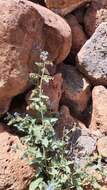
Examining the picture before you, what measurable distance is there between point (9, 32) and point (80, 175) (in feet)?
2.74

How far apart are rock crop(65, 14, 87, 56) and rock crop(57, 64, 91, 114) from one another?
0.14m

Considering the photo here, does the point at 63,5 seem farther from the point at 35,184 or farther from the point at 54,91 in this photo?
the point at 35,184

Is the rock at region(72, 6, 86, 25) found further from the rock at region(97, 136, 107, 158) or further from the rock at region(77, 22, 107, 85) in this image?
the rock at region(97, 136, 107, 158)

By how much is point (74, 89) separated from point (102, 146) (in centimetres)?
41

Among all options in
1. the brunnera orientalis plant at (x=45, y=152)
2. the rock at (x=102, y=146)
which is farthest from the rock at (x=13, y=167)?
the rock at (x=102, y=146)

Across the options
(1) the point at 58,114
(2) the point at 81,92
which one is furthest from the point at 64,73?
(1) the point at 58,114

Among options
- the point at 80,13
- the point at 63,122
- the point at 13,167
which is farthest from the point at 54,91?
the point at 80,13

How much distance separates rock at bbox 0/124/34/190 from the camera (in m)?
2.35

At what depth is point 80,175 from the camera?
2.44 metres

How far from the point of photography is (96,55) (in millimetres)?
2873

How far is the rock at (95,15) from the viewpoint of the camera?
9.98 ft

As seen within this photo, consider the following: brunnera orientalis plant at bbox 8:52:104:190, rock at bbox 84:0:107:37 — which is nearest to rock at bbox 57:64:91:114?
rock at bbox 84:0:107:37

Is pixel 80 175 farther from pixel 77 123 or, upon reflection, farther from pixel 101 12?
pixel 101 12

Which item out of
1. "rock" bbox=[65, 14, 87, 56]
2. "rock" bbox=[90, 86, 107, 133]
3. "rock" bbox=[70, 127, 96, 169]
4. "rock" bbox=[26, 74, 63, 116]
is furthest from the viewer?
"rock" bbox=[65, 14, 87, 56]
